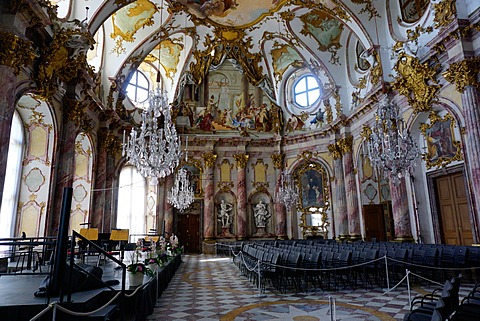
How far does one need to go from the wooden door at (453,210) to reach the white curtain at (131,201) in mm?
15104

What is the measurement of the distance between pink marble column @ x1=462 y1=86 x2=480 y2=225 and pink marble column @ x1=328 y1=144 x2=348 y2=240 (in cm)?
793

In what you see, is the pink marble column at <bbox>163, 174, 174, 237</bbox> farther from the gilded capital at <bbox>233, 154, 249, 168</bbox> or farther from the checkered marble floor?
the checkered marble floor

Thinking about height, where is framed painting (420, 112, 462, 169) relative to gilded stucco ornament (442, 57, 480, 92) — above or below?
below

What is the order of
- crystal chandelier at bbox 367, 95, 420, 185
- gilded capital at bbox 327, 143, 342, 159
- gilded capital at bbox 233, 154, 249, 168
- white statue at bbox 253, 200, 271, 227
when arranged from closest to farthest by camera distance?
crystal chandelier at bbox 367, 95, 420, 185
gilded capital at bbox 327, 143, 342, 159
white statue at bbox 253, 200, 271, 227
gilded capital at bbox 233, 154, 249, 168

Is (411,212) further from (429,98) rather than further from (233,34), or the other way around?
(233,34)

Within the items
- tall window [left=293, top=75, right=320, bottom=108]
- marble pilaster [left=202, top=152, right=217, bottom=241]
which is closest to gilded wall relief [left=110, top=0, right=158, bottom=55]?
marble pilaster [left=202, top=152, right=217, bottom=241]

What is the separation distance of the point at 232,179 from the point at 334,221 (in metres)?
6.76

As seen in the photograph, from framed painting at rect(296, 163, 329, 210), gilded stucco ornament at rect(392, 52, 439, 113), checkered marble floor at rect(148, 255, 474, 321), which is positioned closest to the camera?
checkered marble floor at rect(148, 255, 474, 321)

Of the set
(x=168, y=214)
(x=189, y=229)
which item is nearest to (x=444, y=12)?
(x=168, y=214)

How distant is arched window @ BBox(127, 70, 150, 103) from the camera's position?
65.1 feet

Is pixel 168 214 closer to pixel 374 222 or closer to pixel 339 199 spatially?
pixel 339 199

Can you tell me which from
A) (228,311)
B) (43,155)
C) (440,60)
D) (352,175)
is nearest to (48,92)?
(43,155)

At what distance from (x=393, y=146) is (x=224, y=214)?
12985 mm

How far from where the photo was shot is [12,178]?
38.1 feet
